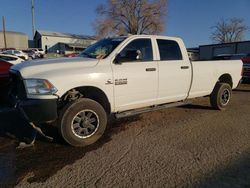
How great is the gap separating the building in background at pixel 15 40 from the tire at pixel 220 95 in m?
70.4

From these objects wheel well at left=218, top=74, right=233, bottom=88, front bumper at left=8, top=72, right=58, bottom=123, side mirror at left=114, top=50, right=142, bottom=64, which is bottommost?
front bumper at left=8, top=72, right=58, bottom=123

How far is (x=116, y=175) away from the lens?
326 centimetres

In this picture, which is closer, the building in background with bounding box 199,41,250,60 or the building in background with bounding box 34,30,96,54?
the building in background with bounding box 199,41,250,60

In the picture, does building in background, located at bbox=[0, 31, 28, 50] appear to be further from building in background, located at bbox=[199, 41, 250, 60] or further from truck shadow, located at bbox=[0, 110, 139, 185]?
truck shadow, located at bbox=[0, 110, 139, 185]

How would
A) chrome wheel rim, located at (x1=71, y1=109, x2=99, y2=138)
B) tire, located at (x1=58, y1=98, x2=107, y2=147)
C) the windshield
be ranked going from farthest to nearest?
the windshield
chrome wheel rim, located at (x1=71, y1=109, x2=99, y2=138)
tire, located at (x1=58, y1=98, x2=107, y2=147)

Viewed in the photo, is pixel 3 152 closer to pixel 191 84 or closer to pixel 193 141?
pixel 193 141

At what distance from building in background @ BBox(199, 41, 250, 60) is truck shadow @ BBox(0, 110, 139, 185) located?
31395mm

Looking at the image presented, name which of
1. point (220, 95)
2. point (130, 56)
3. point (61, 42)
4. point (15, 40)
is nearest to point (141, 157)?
point (130, 56)

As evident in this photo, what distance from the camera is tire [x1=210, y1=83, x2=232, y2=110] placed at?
267 inches

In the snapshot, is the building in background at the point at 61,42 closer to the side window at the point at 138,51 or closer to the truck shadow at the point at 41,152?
the truck shadow at the point at 41,152

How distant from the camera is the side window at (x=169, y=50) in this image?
5.42m

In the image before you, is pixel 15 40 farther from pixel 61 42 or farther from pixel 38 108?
pixel 38 108

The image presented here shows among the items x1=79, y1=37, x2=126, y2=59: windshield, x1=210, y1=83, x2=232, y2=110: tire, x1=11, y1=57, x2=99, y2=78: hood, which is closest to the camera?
x1=11, y1=57, x2=99, y2=78: hood

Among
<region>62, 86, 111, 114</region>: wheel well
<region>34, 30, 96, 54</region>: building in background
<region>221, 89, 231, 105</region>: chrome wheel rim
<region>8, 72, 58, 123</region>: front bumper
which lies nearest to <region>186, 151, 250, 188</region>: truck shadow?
<region>62, 86, 111, 114</region>: wheel well
